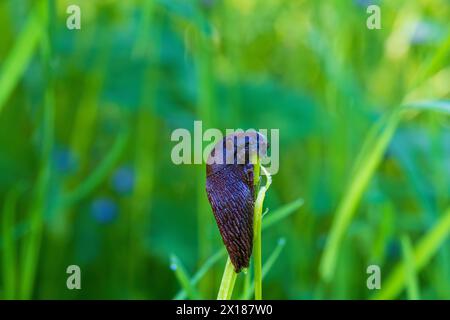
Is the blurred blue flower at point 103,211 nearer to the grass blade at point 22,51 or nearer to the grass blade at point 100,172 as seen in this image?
the grass blade at point 100,172

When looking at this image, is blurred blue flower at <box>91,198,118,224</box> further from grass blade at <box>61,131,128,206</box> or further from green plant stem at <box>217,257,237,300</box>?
green plant stem at <box>217,257,237,300</box>

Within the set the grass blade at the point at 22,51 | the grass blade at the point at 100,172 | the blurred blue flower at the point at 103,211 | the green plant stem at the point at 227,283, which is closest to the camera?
the green plant stem at the point at 227,283

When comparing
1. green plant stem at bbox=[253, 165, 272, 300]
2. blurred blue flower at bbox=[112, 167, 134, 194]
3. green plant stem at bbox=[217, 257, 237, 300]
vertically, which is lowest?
green plant stem at bbox=[217, 257, 237, 300]

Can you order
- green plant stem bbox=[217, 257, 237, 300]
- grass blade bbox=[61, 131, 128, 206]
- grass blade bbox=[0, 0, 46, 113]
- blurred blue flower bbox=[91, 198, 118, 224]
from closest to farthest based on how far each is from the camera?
green plant stem bbox=[217, 257, 237, 300] < grass blade bbox=[0, 0, 46, 113] < grass blade bbox=[61, 131, 128, 206] < blurred blue flower bbox=[91, 198, 118, 224]

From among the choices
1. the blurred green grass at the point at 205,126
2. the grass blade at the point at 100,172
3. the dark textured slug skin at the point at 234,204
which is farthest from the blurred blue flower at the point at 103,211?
the dark textured slug skin at the point at 234,204

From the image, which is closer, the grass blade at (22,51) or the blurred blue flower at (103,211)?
the grass blade at (22,51)

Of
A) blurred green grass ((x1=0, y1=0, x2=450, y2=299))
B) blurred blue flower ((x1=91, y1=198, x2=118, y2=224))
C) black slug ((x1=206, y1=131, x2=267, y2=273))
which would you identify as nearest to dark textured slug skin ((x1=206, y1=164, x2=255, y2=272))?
black slug ((x1=206, y1=131, x2=267, y2=273))

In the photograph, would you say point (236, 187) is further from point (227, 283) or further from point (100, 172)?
point (100, 172)

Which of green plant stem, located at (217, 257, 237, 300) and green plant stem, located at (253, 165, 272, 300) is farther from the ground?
green plant stem, located at (253, 165, 272, 300)
